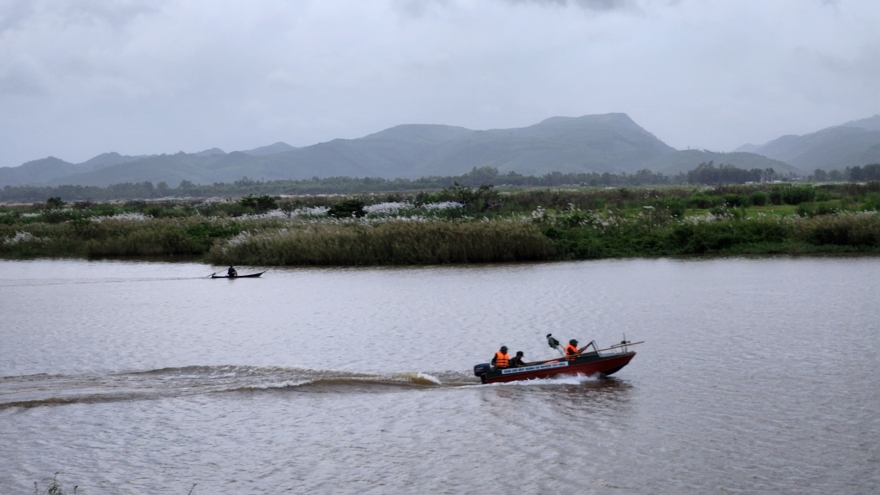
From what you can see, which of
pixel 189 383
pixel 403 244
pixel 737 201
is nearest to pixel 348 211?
pixel 403 244

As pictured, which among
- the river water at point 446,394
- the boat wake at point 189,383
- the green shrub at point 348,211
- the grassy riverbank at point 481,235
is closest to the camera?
the river water at point 446,394

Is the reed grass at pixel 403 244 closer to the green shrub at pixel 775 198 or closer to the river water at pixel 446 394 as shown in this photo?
the river water at pixel 446 394

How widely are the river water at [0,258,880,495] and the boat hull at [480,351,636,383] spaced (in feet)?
0.72

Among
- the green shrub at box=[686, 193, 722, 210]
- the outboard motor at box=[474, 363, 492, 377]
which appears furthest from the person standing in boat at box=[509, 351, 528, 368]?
the green shrub at box=[686, 193, 722, 210]

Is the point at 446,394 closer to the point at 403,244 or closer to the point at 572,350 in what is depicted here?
the point at 572,350

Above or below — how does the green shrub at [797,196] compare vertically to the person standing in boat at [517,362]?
above

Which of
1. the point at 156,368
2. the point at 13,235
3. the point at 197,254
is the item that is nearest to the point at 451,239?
the point at 197,254

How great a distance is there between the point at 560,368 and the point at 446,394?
214 centimetres

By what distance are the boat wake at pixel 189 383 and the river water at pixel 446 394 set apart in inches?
2.3

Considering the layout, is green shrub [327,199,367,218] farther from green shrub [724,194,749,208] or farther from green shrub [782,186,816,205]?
green shrub [782,186,816,205]

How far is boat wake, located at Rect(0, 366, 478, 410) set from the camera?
16234 millimetres

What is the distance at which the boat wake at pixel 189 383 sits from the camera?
16.2 meters

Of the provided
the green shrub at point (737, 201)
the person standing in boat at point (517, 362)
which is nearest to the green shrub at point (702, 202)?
the green shrub at point (737, 201)

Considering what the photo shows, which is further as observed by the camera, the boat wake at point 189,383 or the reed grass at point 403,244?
the reed grass at point 403,244
